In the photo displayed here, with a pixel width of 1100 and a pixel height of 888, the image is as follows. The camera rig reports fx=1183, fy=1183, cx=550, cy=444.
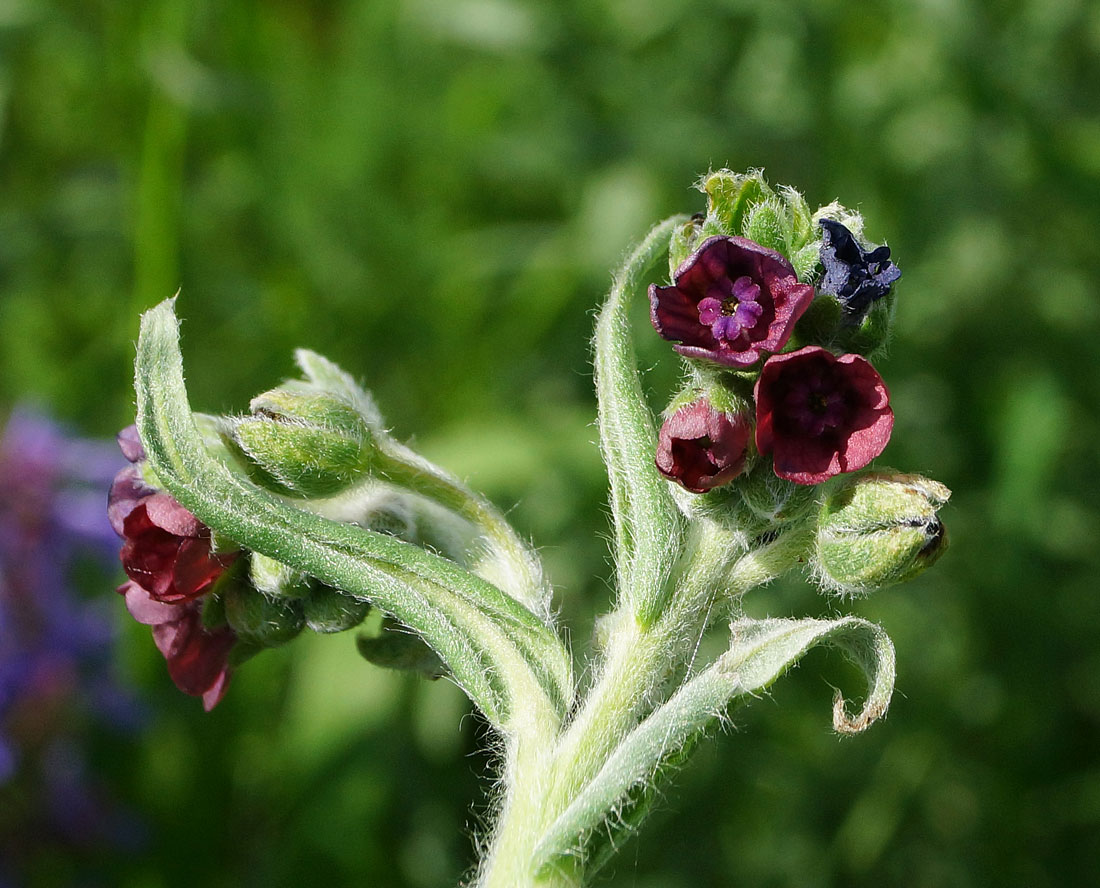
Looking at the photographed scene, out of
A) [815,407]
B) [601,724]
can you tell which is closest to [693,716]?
[601,724]

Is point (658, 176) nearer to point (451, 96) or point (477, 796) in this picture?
point (451, 96)

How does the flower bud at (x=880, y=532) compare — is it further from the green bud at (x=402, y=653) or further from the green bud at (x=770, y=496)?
the green bud at (x=402, y=653)

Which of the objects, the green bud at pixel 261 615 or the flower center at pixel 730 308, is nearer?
the flower center at pixel 730 308

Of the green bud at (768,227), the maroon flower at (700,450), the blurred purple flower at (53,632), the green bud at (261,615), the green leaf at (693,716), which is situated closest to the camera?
the green leaf at (693,716)

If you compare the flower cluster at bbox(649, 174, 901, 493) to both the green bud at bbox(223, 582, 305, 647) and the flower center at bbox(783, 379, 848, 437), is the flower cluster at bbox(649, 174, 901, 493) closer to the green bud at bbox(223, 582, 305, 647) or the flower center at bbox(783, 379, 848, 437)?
the flower center at bbox(783, 379, 848, 437)

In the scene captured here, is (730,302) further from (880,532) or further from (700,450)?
(880,532)

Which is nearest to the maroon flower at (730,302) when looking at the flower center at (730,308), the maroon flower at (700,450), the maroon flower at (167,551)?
the flower center at (730,308)
